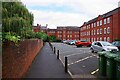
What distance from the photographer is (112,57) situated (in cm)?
893

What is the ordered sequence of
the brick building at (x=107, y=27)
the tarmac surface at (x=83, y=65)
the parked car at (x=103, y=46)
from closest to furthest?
the tarmac surface at (x=83, y=65), the parked car at (x=103, y=46), the brick building at (x=107, y=27)

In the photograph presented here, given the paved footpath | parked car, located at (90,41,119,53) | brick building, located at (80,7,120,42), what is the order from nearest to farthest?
the paved footpath
parked car, located at (90,41,119,53)
brick building, located at (80,7,120,42)

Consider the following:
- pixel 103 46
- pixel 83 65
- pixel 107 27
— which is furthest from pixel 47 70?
pixel 107 27

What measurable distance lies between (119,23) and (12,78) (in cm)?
5136

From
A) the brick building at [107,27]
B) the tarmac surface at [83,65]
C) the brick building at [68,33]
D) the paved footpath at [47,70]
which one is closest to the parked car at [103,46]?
the tarmac surface at [83,65]

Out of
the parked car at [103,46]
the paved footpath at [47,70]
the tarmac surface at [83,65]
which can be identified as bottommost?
the tarmac surface at [83,65]

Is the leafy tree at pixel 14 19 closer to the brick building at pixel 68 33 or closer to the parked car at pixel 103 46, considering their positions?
the parked car at pixel 103 46

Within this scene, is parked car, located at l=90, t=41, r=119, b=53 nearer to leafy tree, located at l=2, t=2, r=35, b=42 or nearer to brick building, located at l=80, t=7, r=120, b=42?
leafy tree, located at l=2, t=2, r=35, b=42

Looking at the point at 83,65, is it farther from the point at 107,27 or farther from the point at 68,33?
the point at 68,33

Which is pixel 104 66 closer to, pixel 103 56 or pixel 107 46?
pixel 103 56

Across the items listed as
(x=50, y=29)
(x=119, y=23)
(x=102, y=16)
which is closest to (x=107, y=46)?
(x=119, y=23)

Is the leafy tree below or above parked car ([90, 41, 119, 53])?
above

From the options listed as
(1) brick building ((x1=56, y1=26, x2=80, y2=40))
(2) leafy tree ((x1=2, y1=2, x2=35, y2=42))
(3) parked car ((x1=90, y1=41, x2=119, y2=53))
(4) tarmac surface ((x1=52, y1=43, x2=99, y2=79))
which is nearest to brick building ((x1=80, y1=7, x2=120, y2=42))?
(3) parked car ((x1=90, y1=41, x2=119, y2=53))

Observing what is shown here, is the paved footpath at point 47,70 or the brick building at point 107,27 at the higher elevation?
the brick building at point 107,27
